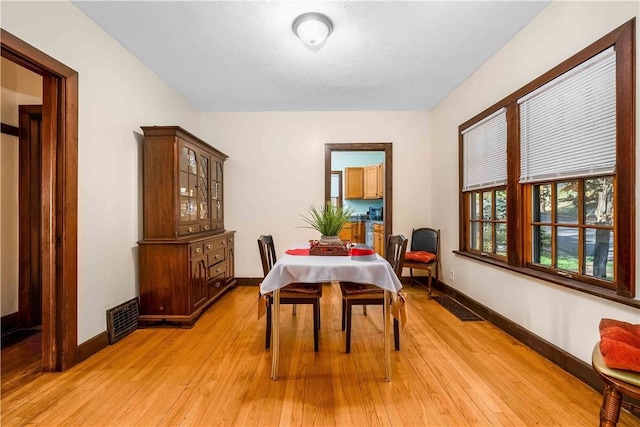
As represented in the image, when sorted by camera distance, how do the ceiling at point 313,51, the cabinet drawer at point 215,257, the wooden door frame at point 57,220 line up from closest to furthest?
the wooden door frame at point 57,220, the ceiling at point 313,51, the cabinet drawer at point 215,257

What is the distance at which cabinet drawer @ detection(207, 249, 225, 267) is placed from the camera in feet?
11.3

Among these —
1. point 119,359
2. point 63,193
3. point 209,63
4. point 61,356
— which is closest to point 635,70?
point 209,63

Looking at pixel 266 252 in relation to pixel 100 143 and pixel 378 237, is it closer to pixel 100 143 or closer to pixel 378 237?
pixel 100 143

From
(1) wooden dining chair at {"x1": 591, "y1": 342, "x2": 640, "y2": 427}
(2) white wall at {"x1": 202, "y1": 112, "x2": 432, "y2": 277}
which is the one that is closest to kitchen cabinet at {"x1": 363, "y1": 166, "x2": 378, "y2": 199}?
(2) white wall at {"x1": 202, "y1": 112, "x2": 432, "y2": 277}

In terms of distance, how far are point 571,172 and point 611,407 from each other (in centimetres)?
153

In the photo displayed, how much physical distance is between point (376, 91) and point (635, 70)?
2.46 m

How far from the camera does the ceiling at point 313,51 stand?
221 centimetres

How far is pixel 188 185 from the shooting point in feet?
10.5

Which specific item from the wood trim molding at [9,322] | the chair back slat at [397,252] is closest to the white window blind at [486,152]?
the chair back slat at [397,252]

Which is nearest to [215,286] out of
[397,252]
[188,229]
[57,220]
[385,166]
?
[188,229]

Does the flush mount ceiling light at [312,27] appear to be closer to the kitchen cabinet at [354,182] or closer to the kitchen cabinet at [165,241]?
the kitchen cabinet at [165,241]

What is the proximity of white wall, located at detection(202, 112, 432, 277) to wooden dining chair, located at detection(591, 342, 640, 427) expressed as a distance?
3358 millimetres

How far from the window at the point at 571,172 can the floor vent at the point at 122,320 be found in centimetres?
362

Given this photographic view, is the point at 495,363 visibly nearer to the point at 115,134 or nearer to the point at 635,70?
the point at 635,70
